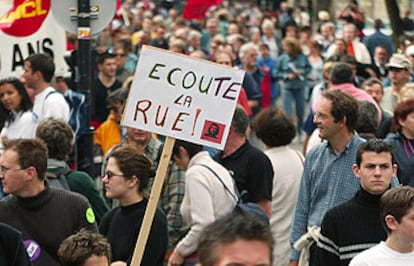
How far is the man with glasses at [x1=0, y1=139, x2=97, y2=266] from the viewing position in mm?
6812

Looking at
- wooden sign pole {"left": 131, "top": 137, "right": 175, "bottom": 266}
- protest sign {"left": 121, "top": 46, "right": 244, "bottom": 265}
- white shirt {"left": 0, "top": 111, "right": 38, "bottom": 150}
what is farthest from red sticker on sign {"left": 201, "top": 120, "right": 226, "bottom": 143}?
white shirt {"left": 0, "top": 111, "right": 38, "bottom": 150}

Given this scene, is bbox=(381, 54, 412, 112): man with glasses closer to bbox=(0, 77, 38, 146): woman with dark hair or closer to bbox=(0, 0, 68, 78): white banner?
bbox=(0, 0, 68, 78): white banner

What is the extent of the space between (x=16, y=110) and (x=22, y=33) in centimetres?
224

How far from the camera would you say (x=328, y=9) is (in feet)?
125

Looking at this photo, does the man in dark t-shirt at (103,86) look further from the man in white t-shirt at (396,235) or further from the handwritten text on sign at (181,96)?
the man in white t-shirt at (396,235)

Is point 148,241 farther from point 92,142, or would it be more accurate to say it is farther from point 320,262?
point 92,142

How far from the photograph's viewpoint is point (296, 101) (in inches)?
821

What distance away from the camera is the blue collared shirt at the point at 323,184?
767 centimetres

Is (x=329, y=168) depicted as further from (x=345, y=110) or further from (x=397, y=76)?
(x=397, y=76)

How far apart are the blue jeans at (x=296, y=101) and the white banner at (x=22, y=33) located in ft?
27.7

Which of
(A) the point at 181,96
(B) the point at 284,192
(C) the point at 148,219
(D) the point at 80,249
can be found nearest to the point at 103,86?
(B) the point at 284,192

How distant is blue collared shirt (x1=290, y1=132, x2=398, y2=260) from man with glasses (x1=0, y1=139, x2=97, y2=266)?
1539mm

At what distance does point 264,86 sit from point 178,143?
39.6ft

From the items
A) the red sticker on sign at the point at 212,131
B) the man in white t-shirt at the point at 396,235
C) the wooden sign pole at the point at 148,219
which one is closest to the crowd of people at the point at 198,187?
the man in white t-shirt at the point at 396,235
